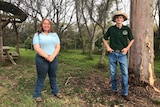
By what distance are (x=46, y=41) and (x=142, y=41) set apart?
241 centimetres

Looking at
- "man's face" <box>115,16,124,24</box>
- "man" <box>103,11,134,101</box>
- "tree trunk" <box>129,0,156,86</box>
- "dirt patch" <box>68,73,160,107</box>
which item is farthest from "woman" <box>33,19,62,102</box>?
"tree trunk" <box>129,0,156,86</box>

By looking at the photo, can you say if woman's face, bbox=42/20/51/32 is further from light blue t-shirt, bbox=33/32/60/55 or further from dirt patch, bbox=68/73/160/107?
dirt patch, bbox=68/73/160/107

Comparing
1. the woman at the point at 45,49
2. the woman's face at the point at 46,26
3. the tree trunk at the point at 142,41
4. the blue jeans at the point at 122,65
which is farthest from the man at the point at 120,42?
the woman's face at the point at 46,26

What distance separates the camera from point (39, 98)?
495cm

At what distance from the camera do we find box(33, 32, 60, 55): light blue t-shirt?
15.3ft

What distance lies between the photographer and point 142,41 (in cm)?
571

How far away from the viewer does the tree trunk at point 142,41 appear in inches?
224

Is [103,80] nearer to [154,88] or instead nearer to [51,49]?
[154,88]

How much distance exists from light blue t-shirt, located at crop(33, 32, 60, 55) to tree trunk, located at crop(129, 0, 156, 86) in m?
2.12

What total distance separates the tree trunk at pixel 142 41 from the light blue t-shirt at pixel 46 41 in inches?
83.6

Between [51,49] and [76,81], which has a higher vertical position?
[51,49]

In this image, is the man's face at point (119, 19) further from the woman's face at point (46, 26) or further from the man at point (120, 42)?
the woman's face at point (46, 26)

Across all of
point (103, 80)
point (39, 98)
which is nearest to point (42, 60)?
point (39, 98)

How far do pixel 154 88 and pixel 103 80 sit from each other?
1401mm
